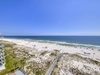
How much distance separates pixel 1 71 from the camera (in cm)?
3303

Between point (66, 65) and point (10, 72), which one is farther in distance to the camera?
point (66, 65)

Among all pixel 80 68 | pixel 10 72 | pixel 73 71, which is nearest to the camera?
pixel 10 72

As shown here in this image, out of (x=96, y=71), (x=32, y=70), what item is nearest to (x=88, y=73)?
(x=96, y=71)

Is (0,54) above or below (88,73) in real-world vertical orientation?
above

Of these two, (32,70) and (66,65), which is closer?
(32,70)

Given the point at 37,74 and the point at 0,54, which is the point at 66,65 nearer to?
the point at 37,74

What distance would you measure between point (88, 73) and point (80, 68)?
3895 mm

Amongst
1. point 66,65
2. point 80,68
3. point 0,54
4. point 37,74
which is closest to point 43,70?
point 37,74

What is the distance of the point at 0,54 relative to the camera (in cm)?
3697

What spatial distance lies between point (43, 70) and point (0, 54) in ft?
Answer: 59.3

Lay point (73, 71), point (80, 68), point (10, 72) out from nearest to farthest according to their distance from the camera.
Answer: point (10, 72)
point (73, 71)
point (80, 68)

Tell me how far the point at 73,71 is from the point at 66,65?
495cm

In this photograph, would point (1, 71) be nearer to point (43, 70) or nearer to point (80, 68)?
point (43, 70)

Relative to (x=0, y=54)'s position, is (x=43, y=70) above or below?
below
